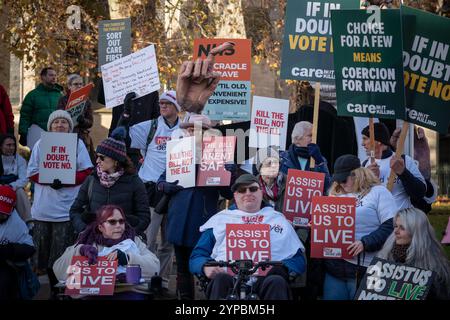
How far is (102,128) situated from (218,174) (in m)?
26.0

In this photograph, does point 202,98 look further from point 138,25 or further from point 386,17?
point 138,25

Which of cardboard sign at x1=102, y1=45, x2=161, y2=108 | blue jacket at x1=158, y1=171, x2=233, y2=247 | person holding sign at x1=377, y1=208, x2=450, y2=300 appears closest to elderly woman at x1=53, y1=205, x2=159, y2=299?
blue jacket at x1=158, y1=171, x2=233, y2=247

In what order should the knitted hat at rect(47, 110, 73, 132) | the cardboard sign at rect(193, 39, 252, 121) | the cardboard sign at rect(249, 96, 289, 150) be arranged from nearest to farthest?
the knitted hat at rect(47, 110, 73, 132) < the cardboard sign at rect(193, 39, 252, 121) < the cardboard sign at rect(249, 96, 289, 150)

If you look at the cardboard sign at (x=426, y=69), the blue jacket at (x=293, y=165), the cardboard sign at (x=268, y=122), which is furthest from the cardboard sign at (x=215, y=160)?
the cardboard sign at (x=268, y=122)

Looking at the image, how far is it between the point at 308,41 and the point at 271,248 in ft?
10.8

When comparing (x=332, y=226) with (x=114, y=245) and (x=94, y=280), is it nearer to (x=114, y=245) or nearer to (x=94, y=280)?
(x=114, y=245)

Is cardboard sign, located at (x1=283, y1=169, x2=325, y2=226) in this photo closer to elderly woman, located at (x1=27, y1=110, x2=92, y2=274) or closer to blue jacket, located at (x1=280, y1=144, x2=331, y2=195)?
blue jacket, located at (x1=280, y1=144, x2=331, y2=195)

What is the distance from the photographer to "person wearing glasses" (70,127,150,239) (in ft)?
36.8

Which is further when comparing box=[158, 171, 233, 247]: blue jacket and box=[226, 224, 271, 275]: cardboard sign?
box=[158, 171, 233, 247]: blue jacket

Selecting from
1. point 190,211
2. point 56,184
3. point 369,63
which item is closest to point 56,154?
point 56,184

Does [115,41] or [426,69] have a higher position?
[115,41]

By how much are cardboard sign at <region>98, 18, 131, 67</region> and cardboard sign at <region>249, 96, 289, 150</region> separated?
7.17ft

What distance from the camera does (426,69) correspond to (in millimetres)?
11352

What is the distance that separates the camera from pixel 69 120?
1319 centimetres
